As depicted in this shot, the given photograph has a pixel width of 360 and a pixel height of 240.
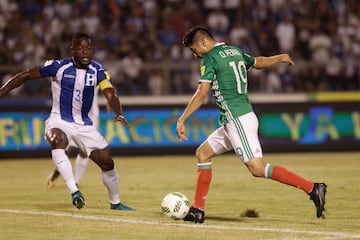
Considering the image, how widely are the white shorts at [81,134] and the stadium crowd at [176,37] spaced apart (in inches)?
367

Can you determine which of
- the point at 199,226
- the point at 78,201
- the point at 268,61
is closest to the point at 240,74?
the point at 268,61

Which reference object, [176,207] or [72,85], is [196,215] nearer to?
[176,207]

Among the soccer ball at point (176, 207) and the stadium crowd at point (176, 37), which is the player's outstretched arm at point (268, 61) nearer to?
the soccer ball at point (176, 207)

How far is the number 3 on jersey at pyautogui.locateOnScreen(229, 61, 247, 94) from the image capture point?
10.7 metres

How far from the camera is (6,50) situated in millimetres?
22641

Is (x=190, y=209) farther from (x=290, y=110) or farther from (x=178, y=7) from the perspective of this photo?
(x=178, y=7)

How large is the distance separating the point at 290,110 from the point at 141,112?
3679 mm

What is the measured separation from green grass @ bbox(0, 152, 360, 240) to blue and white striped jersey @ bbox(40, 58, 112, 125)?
51.2 inches

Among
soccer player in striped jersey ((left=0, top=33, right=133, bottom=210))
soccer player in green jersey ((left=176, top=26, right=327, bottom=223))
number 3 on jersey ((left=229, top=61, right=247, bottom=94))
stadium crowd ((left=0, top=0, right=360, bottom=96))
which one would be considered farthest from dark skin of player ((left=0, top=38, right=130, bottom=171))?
stadium crowd ((left=0, top=0, right=360, bottom=96))

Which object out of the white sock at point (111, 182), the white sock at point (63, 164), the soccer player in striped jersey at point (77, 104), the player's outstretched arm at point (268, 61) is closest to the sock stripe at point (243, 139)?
the player's outstretched arm at point (268, 61)

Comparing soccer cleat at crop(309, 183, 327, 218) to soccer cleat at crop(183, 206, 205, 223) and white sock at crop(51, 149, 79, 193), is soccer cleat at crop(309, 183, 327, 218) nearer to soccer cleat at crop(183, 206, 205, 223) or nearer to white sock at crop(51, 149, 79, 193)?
soccer cleat at crop(183, 206, 205, 223)

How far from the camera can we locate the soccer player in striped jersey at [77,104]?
12.1 metres

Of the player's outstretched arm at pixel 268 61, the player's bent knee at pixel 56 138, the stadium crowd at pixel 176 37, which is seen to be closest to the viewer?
the player's outstretched arm at pixel 268 61

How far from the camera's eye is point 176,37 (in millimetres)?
23766
